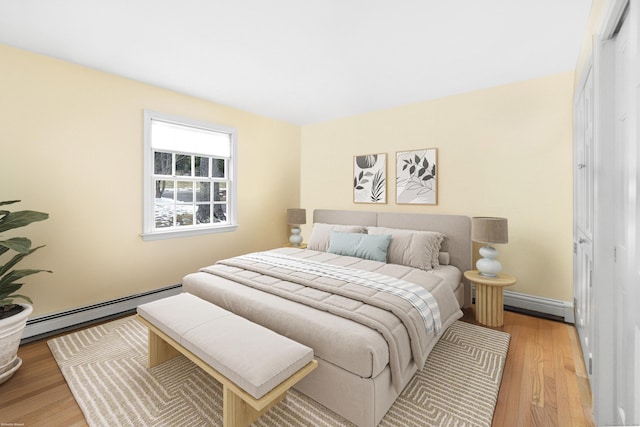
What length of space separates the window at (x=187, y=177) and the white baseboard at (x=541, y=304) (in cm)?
367

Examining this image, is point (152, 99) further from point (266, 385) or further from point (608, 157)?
A: point (608, 157)

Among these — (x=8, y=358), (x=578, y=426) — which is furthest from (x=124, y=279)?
(x=578, y=426)

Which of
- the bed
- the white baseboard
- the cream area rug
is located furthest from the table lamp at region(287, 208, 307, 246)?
the white baseboard

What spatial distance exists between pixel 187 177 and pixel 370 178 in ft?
8.41

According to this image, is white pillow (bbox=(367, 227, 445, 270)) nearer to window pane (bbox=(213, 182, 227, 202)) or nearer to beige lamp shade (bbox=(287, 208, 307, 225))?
beige lamp shade (bbox=(287, 208, 307, 225))

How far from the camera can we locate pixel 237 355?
146 cm

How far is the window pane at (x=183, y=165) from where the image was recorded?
3.56 m

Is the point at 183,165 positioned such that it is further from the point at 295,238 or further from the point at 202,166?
the point at 295,238

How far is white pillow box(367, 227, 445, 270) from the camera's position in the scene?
2953 millimetres

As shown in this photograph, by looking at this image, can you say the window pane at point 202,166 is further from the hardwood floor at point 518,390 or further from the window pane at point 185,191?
the hardwood floor at point 518,390

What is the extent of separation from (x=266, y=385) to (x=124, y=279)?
2.63 m

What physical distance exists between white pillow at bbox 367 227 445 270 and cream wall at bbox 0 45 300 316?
253cm

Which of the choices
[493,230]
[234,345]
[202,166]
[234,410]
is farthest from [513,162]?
[202,166]

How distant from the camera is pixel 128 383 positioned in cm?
189
